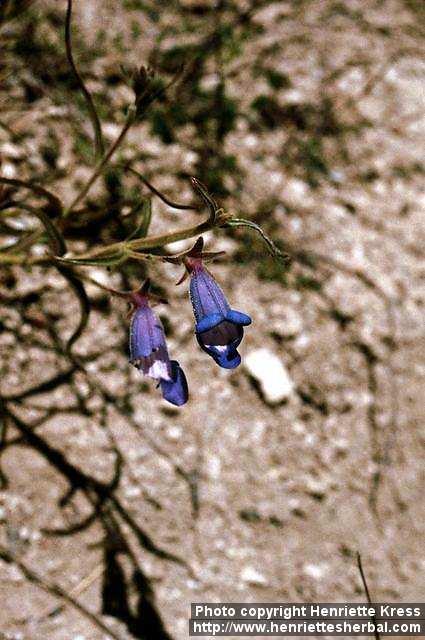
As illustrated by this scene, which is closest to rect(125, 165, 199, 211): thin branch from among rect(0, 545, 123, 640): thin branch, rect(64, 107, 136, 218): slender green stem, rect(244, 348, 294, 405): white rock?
rect(64, 107, 136, 218): slender green stem

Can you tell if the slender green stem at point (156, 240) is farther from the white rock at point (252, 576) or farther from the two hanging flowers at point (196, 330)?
the white rock at point (252, 576)

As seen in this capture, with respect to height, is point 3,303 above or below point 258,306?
above

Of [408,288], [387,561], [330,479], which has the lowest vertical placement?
[387,561]

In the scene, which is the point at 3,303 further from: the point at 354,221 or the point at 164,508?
the point at 354,221

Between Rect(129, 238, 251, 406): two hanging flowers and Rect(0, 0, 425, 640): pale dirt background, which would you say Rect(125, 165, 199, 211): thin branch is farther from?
Rect(0, 0, 425, 640): pale dirt background

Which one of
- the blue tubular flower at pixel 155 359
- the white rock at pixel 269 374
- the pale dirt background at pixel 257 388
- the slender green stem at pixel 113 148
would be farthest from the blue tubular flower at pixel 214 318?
the white rock at pixel 269 374

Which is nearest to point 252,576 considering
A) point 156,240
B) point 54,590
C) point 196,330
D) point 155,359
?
point 54,590

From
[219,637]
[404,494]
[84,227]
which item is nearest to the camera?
[219,637]

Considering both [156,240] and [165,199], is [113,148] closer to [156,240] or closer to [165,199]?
[165,199]

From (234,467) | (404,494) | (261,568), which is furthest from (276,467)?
(404,494)
